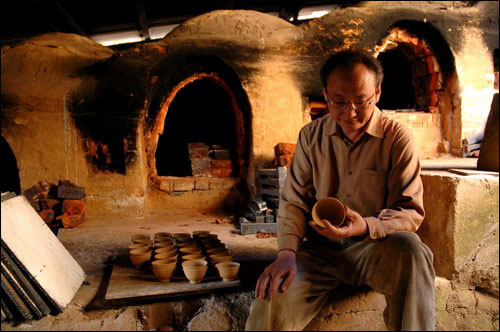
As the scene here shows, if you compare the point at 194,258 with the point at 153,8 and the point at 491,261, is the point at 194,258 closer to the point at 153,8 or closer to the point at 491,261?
the point at 491,261

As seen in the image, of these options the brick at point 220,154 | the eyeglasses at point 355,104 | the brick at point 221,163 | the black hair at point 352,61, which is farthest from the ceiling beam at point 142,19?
the eyeglasses at point 355,104

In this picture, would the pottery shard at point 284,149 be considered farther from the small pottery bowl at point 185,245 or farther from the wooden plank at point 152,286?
the wooden plank at point 152,286

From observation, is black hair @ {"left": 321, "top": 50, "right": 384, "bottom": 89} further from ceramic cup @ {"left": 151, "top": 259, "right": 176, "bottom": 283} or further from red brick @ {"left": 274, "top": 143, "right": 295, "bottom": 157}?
red brick @ {"left": 274, "top": 143, "right": 295, "bottom": 157}

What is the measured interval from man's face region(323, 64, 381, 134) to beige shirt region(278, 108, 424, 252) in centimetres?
10

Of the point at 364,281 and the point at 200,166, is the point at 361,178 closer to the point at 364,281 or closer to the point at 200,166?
the point at 364,281

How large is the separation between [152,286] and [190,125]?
20.7 ft

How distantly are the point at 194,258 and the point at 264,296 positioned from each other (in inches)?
43.1

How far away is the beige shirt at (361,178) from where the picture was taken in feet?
6.18

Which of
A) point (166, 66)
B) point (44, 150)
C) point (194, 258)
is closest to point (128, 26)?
point (166, 66)

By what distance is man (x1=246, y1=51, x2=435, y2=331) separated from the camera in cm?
172

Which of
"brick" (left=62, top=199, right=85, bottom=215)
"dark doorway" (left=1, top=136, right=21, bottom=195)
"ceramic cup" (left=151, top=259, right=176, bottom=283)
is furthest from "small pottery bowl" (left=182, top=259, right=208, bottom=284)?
"dark doorway" (left=1, top=136, right=21, bottom=195)

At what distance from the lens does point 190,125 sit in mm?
8477

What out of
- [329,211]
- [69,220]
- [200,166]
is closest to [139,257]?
[329,211]

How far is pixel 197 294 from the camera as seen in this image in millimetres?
2459
